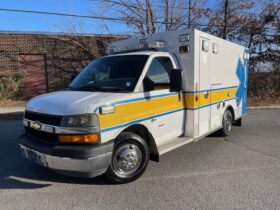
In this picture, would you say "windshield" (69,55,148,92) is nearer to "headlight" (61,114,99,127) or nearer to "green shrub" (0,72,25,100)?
"headlight" (61,114,99,127)

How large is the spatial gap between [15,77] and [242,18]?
14.1 metres

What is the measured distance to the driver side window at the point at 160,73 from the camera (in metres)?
5.03

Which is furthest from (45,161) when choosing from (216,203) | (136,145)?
(216,203)

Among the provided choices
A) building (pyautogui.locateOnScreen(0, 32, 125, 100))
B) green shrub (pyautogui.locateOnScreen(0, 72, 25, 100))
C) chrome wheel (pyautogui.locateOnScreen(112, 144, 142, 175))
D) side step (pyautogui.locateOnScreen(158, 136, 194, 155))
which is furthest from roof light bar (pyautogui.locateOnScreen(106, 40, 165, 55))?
building (pyautogui.locateOnScreen(0, 32, 125, 100))

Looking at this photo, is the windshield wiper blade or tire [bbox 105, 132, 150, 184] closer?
tire [bbox 105, 132, 150, 184]

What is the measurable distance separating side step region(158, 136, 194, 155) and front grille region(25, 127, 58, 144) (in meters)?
1.83

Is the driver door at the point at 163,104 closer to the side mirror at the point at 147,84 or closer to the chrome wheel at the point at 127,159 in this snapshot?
the side mirror at the point at 147,84

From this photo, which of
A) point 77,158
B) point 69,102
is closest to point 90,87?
point 69,102

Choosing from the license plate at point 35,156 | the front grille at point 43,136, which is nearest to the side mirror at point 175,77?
the front grille at point 43,136

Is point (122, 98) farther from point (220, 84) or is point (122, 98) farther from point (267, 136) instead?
point (267, 136)

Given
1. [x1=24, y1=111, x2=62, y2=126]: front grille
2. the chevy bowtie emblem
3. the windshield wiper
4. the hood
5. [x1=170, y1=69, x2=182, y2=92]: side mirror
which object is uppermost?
[x1=170, y1=69, x2=182, y2=92]: side mirror

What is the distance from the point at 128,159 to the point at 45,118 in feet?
4.67

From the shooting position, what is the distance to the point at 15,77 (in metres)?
16.6

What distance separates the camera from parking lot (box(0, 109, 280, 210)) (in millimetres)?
3963
